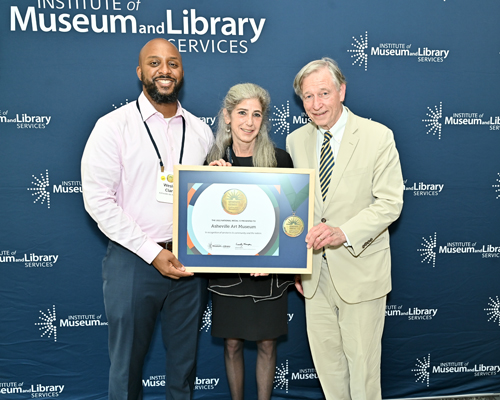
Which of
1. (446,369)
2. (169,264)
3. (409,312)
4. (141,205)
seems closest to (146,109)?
(141,205)

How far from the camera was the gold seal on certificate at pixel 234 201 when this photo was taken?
193cm

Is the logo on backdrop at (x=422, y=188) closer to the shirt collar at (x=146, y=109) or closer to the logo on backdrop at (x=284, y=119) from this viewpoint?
the logo on backdrop at (x=284, y=119)

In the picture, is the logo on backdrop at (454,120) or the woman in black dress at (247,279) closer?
the woman in black dress at (247,279)

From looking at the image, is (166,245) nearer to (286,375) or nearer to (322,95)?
(322,95)

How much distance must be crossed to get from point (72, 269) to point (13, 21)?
153cm

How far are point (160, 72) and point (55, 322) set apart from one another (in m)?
1.75

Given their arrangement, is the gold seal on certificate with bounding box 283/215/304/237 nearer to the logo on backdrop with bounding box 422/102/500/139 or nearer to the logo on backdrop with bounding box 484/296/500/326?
the logo on backdrop with bounding box 422/102/500/139

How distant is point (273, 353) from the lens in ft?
7.60

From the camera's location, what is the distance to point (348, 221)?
6.65 feet

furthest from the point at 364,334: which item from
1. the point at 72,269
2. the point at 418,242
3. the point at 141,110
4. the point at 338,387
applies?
the point at 72,269

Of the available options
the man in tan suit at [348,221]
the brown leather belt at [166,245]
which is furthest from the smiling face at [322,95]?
the brown leather belt at [166,245]

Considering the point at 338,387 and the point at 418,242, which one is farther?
the point at 418,242

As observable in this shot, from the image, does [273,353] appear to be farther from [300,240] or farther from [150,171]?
[150,171]

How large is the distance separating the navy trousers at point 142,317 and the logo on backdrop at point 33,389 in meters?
0.84
